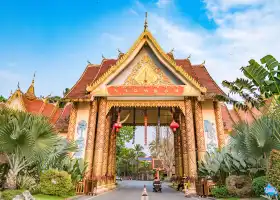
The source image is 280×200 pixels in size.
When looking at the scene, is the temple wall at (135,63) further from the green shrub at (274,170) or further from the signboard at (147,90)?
the green shrub at (274,170)

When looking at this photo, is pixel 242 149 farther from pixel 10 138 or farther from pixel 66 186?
pixel 10 138

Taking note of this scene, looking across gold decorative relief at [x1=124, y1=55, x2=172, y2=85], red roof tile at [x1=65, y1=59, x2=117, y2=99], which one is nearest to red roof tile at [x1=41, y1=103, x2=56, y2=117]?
red roof tile at [x1=65, y1=59, x2=117, y2=99]

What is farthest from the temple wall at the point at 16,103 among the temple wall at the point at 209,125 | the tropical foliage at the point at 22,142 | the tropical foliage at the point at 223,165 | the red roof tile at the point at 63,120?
the tropical foliage at the point at 223,165

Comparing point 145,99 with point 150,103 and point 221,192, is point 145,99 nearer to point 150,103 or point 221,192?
point 150,103

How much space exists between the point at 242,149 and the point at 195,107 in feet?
20.8

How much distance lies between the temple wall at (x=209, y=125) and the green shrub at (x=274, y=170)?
6.91 metres

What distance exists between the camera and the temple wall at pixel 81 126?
14.5 m

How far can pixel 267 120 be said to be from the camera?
8375mm

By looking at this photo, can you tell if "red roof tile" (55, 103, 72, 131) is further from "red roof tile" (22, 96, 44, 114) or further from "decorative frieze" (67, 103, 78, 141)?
"red roof tile" (22, 96, 44, 114)

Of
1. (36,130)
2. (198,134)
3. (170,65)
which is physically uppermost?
(170,65)

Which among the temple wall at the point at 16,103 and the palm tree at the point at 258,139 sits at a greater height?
the temple wall at the point at 16,103

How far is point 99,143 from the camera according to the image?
A: 46.8ft

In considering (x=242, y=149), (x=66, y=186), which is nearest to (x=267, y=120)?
(x=242, y=149)

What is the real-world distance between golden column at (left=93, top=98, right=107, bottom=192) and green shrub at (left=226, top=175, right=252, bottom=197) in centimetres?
710
